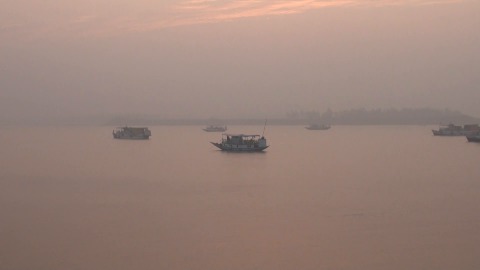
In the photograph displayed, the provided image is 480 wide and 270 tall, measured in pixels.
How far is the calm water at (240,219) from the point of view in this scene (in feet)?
35.7

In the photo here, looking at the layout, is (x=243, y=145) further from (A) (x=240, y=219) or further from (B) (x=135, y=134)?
(B) (x=135, y=134)

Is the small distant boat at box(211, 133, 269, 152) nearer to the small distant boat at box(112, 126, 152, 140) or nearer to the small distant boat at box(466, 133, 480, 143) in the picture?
the small distant boat at box(112, 126, 152, 140)

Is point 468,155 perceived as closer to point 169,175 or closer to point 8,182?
→ point 169,175

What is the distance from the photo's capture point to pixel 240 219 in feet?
47.7

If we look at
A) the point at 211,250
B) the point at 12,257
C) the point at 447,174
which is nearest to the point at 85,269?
the point at 12,257

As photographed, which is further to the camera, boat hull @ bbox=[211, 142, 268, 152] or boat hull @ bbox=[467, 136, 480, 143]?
boat hull @ bbox=[467, 136, 480, 143]

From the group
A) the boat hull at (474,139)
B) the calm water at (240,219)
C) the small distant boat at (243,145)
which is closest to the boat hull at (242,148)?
the small distant boat at (243,145)

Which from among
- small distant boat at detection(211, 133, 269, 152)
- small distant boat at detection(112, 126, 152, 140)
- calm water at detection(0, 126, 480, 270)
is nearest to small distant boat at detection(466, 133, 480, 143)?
small distant boat at detection(211, 133, 269, 152)

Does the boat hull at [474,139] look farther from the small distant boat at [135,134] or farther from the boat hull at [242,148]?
the small distant boat at [135,134]

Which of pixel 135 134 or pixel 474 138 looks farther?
pixel 135 134

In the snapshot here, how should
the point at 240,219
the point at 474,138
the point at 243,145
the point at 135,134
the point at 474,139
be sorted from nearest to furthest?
1. the point at 240,219
2. the point at 243,145
3. the point at 474,138
4. the point at 474,139
5. the point at 135,134

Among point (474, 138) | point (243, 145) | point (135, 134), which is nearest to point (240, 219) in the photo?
point (243, 145)

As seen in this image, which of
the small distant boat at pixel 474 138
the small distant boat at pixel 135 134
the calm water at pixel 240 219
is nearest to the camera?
the calm water at pixel 240 219

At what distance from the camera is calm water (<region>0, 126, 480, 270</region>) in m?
10.9
